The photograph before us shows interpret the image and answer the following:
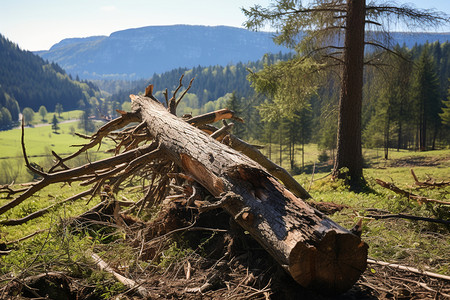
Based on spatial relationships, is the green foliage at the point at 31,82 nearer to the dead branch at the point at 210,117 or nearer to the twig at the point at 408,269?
the dead branch at the point at 210,117

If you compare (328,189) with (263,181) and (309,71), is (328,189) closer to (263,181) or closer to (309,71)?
(309,71)

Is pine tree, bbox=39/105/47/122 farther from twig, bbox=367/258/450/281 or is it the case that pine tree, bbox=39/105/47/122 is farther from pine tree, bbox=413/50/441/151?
twig, bbox=367/258/450/281

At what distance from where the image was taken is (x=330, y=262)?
2451 millimetres

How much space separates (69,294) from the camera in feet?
9.18

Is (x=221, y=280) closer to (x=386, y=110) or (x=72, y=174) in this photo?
(x=72, y=174)

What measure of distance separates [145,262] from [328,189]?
6947mm

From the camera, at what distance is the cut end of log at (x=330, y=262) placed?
2.39m

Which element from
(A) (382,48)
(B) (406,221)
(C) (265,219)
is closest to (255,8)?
(A) (382,48)

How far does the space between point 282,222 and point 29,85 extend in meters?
194

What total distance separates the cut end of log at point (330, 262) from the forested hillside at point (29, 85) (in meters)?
169

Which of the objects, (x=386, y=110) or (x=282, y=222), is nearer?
(x=282, y=222)

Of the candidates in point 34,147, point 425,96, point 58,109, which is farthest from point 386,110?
point 58,109

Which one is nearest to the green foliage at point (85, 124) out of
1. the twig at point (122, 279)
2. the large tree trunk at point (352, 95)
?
the large tree trunk at point (352, 95)

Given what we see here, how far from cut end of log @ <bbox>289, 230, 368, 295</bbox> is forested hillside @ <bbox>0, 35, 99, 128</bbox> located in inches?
6670
